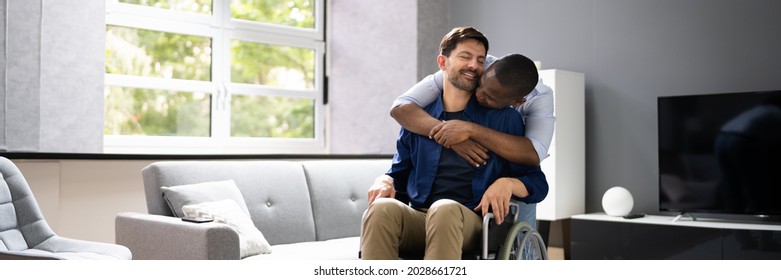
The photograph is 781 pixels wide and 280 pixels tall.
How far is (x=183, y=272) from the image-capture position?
6.64ft

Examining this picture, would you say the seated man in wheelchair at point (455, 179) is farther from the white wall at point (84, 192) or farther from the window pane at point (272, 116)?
the window pane at point (272, 116)

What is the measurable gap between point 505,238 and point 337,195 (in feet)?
5.27

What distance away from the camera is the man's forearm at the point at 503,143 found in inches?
95.7

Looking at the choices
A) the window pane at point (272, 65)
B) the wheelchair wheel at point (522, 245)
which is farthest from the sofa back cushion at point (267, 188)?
the window pane at point (272, 65)

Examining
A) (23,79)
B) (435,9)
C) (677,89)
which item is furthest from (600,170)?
(23,79)

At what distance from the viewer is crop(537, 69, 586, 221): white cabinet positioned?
505 cm

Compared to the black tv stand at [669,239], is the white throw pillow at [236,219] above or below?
above

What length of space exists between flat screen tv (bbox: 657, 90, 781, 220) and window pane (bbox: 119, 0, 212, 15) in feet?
9.86

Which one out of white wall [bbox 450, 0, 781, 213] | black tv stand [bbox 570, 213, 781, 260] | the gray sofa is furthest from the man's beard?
white wall [bbox 450, 0, 781, 213]

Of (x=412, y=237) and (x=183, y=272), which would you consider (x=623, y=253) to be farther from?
(x=183, y=272)

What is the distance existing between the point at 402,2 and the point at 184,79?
1644mm

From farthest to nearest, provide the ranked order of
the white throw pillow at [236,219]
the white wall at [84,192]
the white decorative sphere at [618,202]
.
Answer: the white decorative sphere at [618,202]
the white wall at [84,192]
the white throw pillow at [236,219]

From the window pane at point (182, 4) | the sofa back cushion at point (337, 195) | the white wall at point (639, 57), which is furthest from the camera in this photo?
the window pane at point (182, 4)

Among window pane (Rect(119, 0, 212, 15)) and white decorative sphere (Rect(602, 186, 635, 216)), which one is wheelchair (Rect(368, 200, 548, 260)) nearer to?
white decorative sphere (Rect(602, 186, 635, 216))
